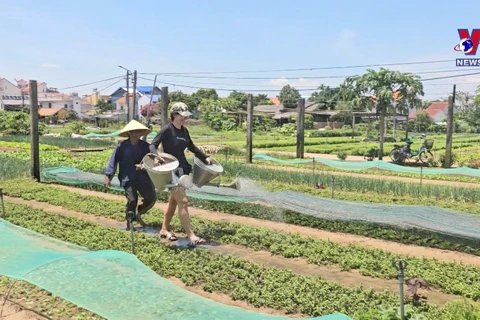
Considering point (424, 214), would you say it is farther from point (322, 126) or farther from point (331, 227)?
point (322, 126)

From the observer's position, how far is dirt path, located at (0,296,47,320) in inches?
142

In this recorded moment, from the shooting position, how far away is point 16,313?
12.1 feet

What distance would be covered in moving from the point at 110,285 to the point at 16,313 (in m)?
1.08

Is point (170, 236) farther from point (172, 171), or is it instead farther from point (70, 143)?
point (70, 143)

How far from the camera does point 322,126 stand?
5131 cm

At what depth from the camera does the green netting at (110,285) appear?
2850 millimetres

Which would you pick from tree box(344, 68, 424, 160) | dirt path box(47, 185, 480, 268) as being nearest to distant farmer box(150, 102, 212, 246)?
dirt path box(47, 185, 480, 268)

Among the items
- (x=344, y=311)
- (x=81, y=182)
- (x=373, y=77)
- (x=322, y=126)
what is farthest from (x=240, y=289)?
(x=322, y=126)

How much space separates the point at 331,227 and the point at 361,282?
2.20 meters

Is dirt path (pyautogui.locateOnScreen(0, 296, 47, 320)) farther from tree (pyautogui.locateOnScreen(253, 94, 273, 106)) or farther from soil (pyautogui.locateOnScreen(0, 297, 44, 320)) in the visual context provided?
tree (pyautogui.locateOnScreen(253, 94, 273, 106))

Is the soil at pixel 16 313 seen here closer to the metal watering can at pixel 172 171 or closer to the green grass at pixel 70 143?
the metal watering can at pixel 172 171

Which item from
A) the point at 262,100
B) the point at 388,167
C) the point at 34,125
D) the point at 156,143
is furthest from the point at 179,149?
the point at 262,100

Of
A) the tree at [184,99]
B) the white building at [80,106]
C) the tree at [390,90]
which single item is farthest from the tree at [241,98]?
the tree at [390,90]

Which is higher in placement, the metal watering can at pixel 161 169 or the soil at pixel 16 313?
the metal watering can at pixel 161 169
